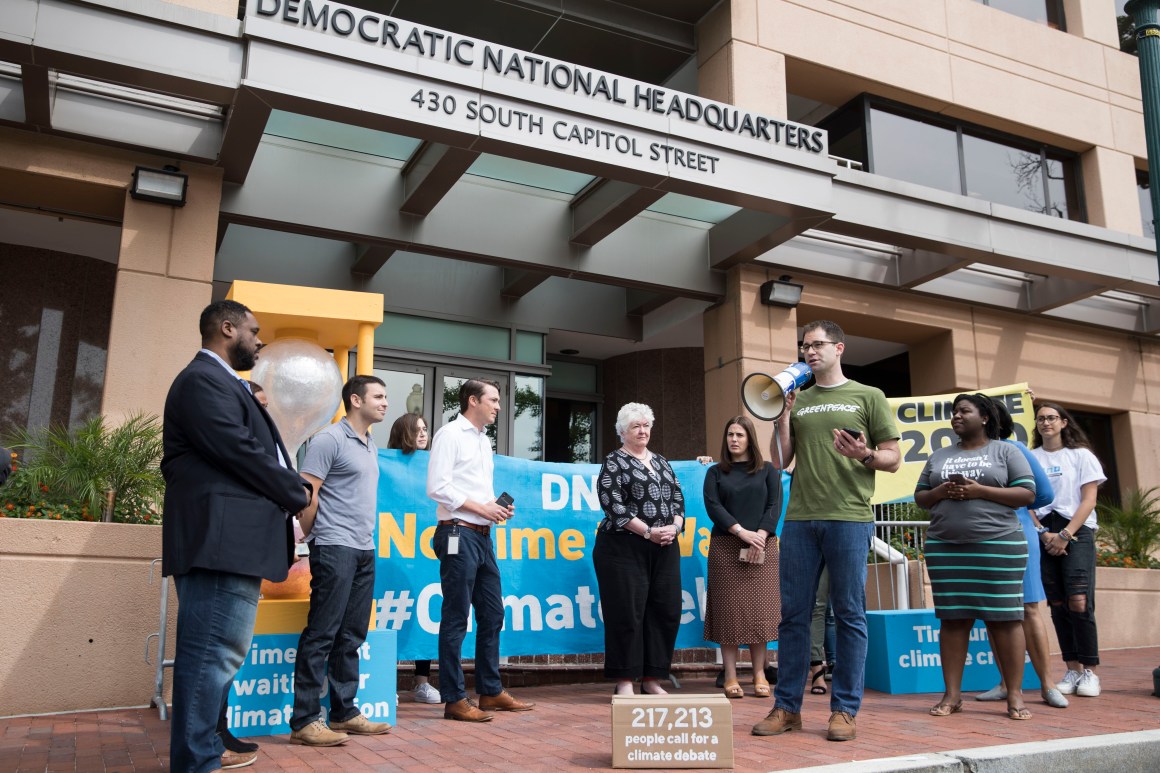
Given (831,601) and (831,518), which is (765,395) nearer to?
(831,518)

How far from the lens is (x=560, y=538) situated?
7.66 metres

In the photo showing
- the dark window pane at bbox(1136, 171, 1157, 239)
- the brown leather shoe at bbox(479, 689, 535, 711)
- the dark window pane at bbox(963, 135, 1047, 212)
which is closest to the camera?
the brown leather shoe at bbox(479, 689, 535, 711)

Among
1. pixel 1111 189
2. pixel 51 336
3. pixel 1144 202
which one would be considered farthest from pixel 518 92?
pixel 1144 202

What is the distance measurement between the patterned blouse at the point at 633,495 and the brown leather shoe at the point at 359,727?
209 cm

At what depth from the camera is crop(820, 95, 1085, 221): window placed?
13.7m

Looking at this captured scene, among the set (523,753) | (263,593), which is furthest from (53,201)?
(523,753)

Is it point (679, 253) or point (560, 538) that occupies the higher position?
point (679, 253)

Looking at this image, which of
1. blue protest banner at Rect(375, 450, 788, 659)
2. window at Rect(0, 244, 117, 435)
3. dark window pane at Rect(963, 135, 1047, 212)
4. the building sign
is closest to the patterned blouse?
blue protest banner at Rect(375, 450, 788, 659)

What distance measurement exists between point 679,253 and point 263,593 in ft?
26.1

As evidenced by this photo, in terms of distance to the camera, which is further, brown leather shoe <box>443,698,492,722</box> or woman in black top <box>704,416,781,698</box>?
woman in black top <box>704,416,781,698</box>

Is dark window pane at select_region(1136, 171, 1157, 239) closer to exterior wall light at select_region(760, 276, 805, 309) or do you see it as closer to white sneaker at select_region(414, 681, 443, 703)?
exterior wall light at select_region(760, 276, 805, 309)

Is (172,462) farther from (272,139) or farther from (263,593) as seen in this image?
(272,139)

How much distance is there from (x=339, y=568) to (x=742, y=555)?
3.20 m

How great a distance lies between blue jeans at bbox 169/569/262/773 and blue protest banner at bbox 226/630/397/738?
134 cm
